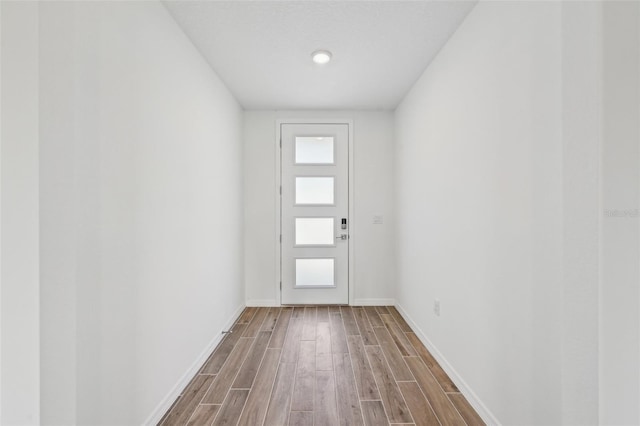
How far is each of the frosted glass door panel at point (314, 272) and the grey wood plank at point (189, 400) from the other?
1.77 m

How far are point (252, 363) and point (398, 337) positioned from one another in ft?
4.47

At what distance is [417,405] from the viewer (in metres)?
1.79

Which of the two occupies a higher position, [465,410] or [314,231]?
[314,231]

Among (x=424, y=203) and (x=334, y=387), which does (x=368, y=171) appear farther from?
(x=334, y=387)

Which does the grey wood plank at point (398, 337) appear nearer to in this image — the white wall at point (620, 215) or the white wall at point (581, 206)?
the white wall at point (581, 206)

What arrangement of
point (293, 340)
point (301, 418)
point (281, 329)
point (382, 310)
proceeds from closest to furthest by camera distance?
point (301, 418) < point (293, 340) < point (281, 329) < point (382, 310)

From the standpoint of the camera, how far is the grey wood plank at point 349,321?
2.92 m

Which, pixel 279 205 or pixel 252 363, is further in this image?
pixel 279 205

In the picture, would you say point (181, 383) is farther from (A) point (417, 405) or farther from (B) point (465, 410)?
(B) point (465, 410)

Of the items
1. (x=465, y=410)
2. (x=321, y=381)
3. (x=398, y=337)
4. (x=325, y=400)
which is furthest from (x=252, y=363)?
(x=465, y=410)

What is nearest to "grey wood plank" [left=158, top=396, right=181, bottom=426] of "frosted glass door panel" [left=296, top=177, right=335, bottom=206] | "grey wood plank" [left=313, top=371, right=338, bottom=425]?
"grey wood plank" [left=313, top=371, right=338, bottom=425]
